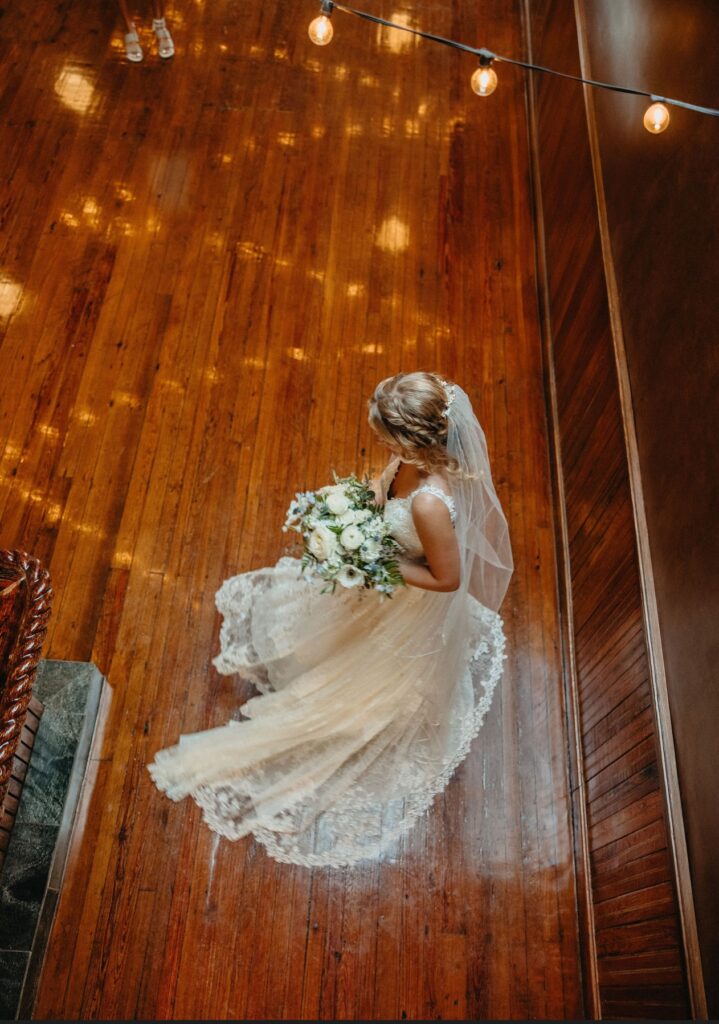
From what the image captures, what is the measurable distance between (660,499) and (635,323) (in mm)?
731

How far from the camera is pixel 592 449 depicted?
3078 mm

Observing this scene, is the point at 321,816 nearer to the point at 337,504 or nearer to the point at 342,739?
the point at 342,739

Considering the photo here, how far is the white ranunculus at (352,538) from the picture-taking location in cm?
221

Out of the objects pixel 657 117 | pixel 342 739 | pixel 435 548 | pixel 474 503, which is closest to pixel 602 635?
pixel 474 503

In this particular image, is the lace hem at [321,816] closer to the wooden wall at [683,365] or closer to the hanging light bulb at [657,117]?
the wooden wall at [683,365]

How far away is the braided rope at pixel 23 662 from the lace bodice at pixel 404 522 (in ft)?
Answer: 3.33

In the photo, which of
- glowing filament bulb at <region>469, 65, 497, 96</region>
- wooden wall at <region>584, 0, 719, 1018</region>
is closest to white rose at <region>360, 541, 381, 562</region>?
wooden wall at <region>584, 0, 719, 1018</region>

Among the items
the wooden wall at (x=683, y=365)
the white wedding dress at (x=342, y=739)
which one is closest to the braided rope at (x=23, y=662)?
the white wedding dress at (x=342, y=739)

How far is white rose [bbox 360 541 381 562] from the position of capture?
222 centimetres

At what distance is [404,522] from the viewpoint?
2346 millimetres

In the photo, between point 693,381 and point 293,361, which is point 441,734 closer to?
point 693,381

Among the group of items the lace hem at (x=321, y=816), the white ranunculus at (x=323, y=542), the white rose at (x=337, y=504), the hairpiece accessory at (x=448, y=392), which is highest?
the hairpiece accessory at (x=448, y=392)

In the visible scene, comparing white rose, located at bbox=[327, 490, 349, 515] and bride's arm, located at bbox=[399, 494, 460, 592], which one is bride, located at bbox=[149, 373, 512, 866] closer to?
bride's arm, located at bbox=[399, 494, 460, 592]

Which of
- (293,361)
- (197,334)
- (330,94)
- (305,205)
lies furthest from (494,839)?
(330,94)
